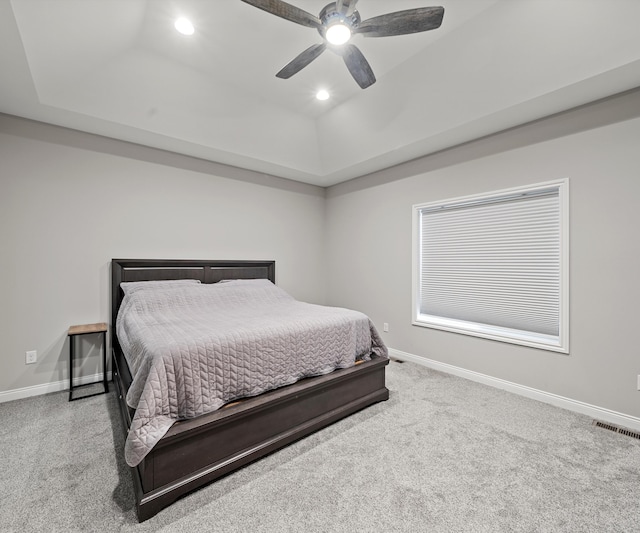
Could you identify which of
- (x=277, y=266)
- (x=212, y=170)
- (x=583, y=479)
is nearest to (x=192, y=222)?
(x=212, y=170)

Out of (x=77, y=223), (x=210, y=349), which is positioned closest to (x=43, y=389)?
(x=77, y=223)

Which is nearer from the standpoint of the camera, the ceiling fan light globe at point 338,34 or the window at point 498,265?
the ceiling fan light globe at point 338,34

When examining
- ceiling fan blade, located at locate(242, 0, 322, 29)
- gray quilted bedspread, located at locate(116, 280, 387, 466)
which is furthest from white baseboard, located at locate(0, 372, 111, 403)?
ceiling fan blade, located at locate(242, 0, 322, 29)

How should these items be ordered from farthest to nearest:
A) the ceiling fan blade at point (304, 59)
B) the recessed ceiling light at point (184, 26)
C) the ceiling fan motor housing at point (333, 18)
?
the recessed ceiling light at point (184, 26) < the ceiling fan blade at point (304, 59) < the ceiling fan motor housing at point (333, 18)

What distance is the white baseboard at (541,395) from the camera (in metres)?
2.34

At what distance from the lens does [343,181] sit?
4816mm

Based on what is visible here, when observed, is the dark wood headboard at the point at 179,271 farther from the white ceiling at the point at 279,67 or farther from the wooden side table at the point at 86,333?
the white ceiling at the point at 279,67

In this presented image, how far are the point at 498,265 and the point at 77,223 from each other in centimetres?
431

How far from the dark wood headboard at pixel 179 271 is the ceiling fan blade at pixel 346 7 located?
2932mm

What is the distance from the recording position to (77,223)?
305 centimetres

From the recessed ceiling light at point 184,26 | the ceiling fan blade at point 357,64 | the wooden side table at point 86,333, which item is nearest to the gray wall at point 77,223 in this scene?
the wooden side table at point 86,333

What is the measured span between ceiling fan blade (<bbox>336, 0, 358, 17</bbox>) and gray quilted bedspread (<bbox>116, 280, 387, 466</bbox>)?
6.54ft

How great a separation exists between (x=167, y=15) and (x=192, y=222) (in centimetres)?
205

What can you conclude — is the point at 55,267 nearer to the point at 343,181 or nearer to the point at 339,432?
the point at 339,432
